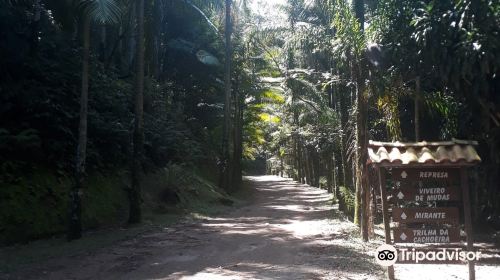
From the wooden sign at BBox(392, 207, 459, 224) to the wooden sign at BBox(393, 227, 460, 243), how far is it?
147mm

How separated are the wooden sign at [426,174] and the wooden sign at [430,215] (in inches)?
20.0

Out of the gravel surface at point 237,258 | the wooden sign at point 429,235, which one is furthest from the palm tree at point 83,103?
the wooden sign at point 429,235

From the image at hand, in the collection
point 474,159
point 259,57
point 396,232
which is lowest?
point 396,232

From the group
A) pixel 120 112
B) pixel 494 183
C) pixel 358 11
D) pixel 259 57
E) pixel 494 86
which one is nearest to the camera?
pixel 494 86

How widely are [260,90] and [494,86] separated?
2292cm

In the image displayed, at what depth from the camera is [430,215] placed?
796cm

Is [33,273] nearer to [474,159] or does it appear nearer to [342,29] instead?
[474,159]

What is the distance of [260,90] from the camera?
110 ft

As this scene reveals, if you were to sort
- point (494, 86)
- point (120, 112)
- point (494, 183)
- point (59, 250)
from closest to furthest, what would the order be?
point (59, 250) < point (494, 86) < point (494, 183) < point (120, 112)

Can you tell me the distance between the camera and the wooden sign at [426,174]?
8047 millimetres

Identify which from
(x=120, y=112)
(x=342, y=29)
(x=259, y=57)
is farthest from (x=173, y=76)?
(x=342, y=29)

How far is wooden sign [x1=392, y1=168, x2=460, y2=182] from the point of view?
26.4 ft

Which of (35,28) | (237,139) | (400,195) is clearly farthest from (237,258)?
(237,139)

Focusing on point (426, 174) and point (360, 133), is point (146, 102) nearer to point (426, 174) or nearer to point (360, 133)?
point (360, 133)
